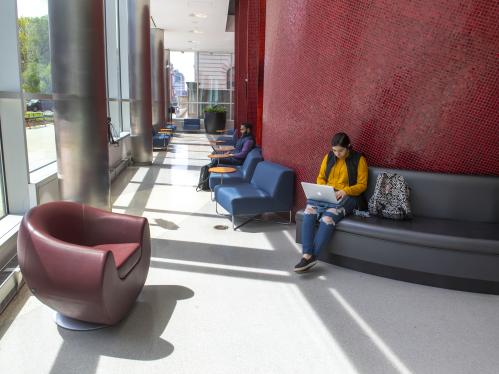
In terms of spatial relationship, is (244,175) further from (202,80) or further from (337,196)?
(202,80)

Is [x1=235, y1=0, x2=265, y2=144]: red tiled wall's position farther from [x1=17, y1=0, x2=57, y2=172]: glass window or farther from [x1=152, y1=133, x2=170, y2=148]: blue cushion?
[x1=152, y1=133, x2=170, y2=148]: blue cushion

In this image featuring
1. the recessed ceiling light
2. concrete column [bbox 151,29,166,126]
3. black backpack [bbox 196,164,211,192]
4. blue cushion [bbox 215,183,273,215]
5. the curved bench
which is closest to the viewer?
the curved bench

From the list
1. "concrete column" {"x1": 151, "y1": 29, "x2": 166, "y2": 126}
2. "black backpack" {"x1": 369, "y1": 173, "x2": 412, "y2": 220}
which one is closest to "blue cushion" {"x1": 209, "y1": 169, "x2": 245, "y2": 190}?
"black backpack" {"x1": 369, "y1": 173, "x2": 412, "y2": 220}

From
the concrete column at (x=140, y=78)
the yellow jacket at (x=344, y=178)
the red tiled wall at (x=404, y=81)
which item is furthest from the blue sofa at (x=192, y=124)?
the yellow jacket at (x=344, y=178)

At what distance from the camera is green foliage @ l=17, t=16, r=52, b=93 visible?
4.68 m

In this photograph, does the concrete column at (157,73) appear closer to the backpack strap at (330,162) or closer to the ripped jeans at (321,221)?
the backpack strap at (330,162)

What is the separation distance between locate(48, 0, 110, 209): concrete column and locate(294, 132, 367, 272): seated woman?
2583 millimetres

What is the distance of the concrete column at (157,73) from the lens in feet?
59.2

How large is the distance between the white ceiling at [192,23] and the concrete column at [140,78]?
3040mm

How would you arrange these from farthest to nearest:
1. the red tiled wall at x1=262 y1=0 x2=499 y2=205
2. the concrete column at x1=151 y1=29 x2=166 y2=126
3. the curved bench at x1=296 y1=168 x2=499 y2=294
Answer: the concrete column at x1=151 y1=29 x2=166 y2=126 < the red tiled wall at x1=262 y1=0 x2=499 y2=205 < the curved bench at x1=296 y1=168 x2=499 y2=294

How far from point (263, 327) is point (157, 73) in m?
17.7

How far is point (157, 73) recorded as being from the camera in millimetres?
19062

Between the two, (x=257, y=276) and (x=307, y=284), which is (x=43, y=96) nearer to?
(x=257, y=276)

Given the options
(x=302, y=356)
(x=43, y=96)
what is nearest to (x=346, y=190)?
(x=302, y=356)
